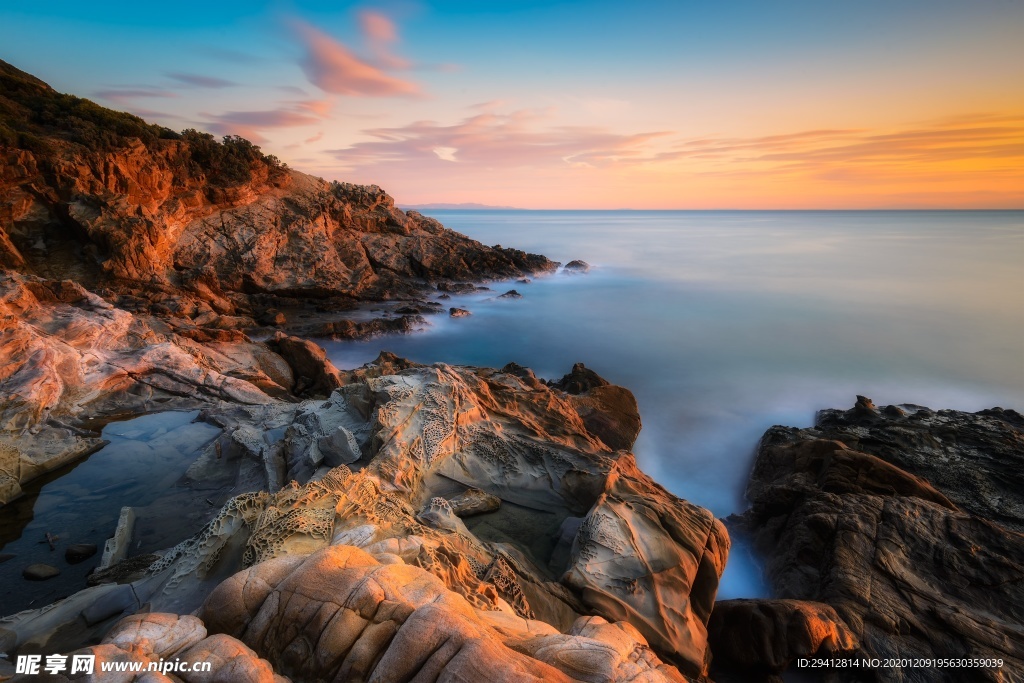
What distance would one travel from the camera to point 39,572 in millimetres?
5305

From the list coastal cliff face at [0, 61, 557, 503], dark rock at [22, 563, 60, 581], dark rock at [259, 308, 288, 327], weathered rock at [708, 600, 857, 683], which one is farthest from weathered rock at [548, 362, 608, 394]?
dark rock at [259, 308, 288, 327]

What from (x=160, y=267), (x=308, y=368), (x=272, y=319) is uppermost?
(x=160, y=267)

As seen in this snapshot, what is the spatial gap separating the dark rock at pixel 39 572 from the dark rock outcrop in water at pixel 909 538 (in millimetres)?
8992

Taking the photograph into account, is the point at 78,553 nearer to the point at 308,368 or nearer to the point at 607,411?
the point at 308,368

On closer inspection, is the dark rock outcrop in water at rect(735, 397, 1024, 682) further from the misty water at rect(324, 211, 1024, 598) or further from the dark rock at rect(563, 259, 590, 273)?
the dark rock at rect(563, 259, 590, 273)

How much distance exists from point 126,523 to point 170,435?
254 centimetres

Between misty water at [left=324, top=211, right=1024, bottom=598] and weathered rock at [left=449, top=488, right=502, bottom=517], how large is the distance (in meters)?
4.27

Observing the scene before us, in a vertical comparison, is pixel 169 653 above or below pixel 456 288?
below

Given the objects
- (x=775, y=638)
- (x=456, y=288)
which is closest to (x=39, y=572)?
(x=775, y=638)

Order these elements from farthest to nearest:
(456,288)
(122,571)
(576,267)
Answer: (576,267) < (456,288) < (122,571)

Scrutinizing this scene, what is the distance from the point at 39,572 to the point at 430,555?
4.87 meters

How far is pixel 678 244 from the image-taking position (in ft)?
190

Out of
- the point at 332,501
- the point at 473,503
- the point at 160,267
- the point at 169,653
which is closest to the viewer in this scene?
the point at 169,653

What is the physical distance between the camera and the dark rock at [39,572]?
529 centimetres
